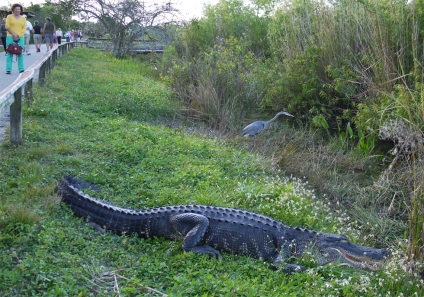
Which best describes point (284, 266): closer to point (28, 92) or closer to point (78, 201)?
point (78, 201)

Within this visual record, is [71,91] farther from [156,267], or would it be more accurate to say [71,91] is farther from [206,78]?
[156,267]

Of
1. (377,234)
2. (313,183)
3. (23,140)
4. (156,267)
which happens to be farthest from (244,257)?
(23,140)

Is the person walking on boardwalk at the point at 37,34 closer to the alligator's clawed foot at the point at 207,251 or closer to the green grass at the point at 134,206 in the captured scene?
the green grass at the point at 134,206

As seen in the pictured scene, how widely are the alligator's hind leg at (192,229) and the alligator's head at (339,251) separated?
2.86ft

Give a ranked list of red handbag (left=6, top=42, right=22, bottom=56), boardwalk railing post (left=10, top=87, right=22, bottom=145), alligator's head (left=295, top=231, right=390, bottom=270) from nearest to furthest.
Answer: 1. alligator's head (left=295, top=231, right=390, bottom=270)
2. boardwalk railing post (left=10, top=87, right=22, bottom=145)
3. red handbag (left=6, top=42, right=22, bottom=56)

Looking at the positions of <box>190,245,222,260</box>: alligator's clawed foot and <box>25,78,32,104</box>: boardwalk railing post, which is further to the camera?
<box>25,78,32,104</box>: boardwalk railing post

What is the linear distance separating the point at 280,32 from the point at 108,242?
328 inches

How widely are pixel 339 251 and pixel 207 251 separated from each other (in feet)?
4.00

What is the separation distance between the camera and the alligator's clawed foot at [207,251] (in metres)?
4.45

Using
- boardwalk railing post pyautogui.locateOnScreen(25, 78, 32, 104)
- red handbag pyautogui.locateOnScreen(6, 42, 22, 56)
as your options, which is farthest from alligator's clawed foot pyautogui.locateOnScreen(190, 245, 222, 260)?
red handbag pyautogui.locateOnScreen(6, 42, 22, 56)

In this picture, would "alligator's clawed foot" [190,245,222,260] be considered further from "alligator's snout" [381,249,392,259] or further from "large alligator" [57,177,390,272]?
"alligator's snout" [381,249,392,259]

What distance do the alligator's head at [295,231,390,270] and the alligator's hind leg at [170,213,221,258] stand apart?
87 cm

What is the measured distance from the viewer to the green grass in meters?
3.68

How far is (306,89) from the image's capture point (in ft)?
32.0
